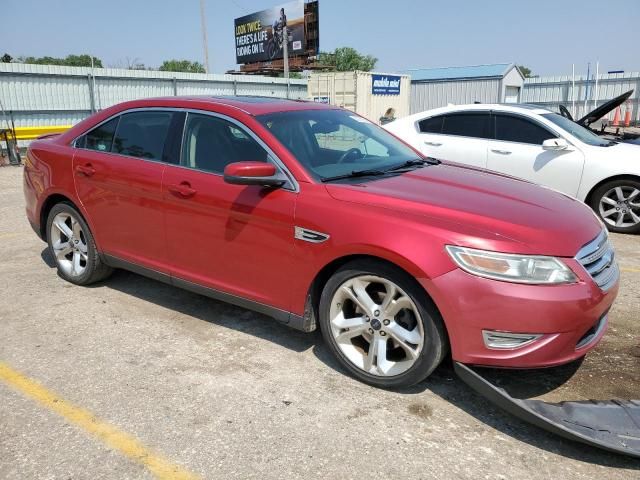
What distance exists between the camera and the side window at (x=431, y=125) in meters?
8.11

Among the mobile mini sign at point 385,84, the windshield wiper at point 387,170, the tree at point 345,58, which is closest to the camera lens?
the windshield wiper at point 387,170

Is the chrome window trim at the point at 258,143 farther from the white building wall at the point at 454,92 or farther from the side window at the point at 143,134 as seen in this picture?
the white building wall at the point at 454,92

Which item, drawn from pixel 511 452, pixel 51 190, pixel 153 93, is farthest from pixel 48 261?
pixel 153 93

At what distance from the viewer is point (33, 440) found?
8.90 feet

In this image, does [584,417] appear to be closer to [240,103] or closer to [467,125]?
[240,103]

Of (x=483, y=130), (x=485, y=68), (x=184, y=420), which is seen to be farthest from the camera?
(x=485, y=68)

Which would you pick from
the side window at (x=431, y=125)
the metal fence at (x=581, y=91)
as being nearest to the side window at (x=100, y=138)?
the side window at (x=431, y=125)

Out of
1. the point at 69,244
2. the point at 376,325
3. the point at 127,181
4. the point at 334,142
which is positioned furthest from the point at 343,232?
the point at 69,244

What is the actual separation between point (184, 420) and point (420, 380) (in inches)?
50.7

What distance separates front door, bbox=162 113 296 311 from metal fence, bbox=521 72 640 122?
24247 millimetres

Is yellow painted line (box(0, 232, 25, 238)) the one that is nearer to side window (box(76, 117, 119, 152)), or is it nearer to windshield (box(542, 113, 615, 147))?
side window (box(76, 117, 119, 152))

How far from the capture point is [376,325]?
3107mm

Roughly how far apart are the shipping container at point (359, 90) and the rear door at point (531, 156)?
9756 mm

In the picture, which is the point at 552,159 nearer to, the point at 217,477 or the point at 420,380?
the point at 420,380
